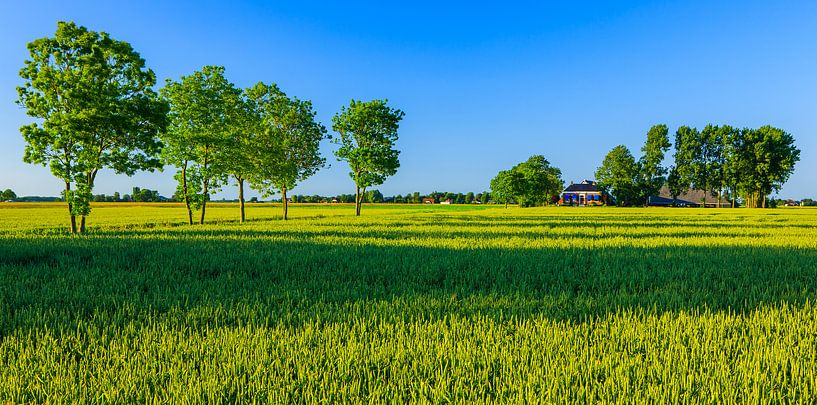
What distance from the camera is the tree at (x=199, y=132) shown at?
1184 inches

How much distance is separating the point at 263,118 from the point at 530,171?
81897mm

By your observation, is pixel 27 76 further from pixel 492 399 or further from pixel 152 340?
pixel 492 399

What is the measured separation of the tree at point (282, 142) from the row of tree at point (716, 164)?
9100 centimetres

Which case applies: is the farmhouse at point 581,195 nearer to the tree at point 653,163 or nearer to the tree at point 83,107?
the tree at point 653,163

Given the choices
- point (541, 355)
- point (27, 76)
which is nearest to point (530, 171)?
point (27, 76)

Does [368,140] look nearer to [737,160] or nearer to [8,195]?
[737,160]

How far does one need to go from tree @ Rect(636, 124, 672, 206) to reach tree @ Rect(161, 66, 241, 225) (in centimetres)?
10250

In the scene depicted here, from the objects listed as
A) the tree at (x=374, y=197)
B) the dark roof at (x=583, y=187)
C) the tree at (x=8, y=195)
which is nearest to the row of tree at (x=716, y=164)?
the dark roof at (x=583, y=187)

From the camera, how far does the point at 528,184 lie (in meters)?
102

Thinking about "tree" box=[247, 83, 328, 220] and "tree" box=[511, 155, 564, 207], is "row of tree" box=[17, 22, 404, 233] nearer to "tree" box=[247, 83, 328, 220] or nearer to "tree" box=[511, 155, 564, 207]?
"tree" box=[247, 83, 328, 220]

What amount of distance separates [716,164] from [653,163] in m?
13.0

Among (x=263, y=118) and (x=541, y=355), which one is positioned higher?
(x=263, y=118)

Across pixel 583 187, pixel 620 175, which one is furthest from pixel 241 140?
pixel 583 187

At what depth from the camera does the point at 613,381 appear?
2934mm
